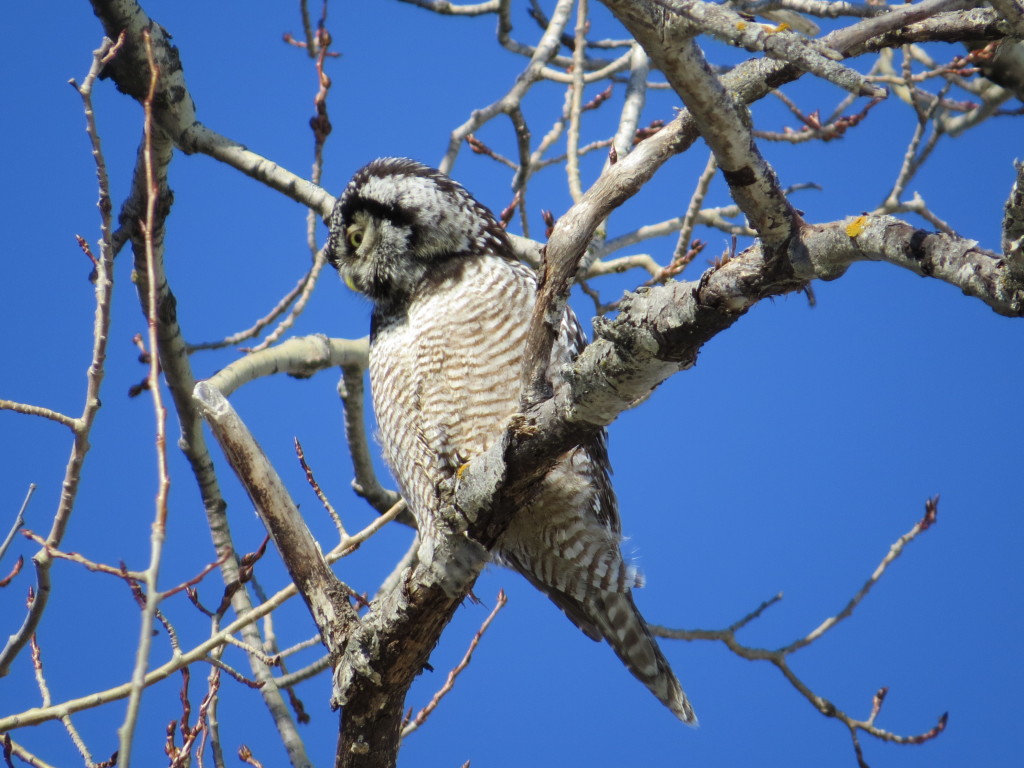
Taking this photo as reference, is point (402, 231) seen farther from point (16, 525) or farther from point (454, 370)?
point (16, 525)

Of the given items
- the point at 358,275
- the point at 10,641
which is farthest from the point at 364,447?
the point at 10,641

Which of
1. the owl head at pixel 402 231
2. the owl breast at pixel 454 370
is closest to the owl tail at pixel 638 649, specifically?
the owl breast at pixel 454 370

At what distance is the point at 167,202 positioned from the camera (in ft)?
14.7

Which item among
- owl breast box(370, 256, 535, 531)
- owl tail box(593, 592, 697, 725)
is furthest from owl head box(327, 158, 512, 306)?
owl tail box(593, 592, 697, 725)

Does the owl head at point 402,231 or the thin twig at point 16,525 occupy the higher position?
the owl head at point 402,231

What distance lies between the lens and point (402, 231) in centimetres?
425

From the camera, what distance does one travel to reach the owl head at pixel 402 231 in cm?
421

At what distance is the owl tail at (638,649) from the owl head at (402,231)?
62.2 inches

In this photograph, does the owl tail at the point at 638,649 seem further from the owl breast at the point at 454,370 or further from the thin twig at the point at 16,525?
the thin twig at the point at 16,525

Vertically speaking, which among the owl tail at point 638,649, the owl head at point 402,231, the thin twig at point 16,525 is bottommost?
the owl tail at point 638,649

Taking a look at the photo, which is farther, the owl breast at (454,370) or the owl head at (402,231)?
the owl head at (402,231)

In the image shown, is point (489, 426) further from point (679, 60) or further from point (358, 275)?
point (679, 60)

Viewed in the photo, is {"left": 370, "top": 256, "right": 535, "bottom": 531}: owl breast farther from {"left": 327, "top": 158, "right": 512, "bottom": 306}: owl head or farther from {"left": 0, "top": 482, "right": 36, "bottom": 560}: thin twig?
{"left": 0, "top": 482, "right": 36, "bottom": 560}: thin twig

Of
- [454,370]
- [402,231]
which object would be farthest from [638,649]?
[402,231]
